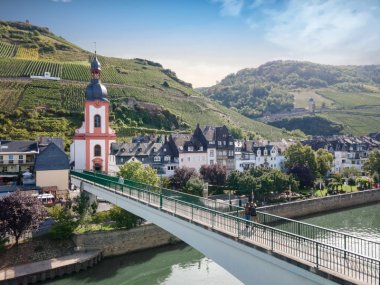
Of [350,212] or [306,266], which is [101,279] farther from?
[350,212]

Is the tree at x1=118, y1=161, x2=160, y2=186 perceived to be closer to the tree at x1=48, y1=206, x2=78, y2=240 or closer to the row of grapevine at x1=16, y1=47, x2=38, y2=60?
the tree at x1=48, y1=206, x2=78, y2=240

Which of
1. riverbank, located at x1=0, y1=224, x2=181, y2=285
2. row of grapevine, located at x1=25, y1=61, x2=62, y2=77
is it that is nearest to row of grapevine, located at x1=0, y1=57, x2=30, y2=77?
row of grapevine, located at x1=25, y1=61, x2=62, y2=77

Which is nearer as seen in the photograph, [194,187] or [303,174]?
[194,187]

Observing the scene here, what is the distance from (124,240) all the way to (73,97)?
64.5 m

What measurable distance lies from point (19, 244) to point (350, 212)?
3884cm

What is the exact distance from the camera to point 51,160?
40.0 metres

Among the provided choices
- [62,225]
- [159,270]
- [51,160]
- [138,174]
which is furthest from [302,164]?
[62,225]

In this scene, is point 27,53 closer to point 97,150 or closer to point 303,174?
point 97,150

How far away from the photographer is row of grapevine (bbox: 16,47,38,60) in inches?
4535

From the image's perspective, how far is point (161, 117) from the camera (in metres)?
92.6

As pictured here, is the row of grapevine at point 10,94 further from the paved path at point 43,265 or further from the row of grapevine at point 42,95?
the paved path at point 43,265

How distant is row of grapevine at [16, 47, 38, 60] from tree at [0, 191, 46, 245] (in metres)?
98.9

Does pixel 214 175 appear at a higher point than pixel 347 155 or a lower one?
lower

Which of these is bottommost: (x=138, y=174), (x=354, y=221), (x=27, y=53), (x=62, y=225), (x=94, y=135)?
(x=354, y=221)
